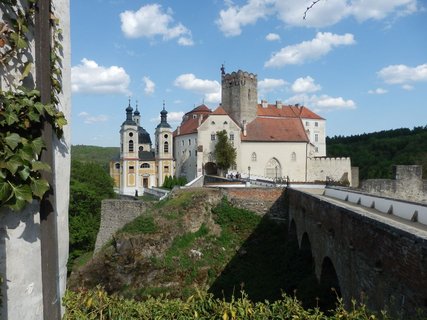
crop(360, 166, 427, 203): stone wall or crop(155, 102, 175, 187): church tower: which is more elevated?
crop(155, 102, 175, 187): church tower

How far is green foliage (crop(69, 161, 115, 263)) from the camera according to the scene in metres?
31.2

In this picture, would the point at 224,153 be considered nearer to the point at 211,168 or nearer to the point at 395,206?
the point at 211,168

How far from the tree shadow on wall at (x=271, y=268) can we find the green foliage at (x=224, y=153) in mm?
20262

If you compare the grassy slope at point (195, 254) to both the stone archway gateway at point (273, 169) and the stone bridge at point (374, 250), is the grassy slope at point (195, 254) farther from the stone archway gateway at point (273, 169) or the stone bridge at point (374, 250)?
the stone archway gateway at point (273, 169)

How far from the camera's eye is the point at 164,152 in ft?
171

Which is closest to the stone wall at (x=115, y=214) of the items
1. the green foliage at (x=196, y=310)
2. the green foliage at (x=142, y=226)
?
the green foliage at (x=142, y=226)

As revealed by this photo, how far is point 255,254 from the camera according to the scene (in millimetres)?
20484

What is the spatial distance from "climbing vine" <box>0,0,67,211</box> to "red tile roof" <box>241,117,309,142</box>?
43.7 meters

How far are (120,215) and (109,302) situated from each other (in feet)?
77.7

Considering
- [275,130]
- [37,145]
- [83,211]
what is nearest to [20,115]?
[37,145]

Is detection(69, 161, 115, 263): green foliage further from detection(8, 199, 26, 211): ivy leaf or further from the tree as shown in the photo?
detection(8, 199, 26, 211): ivy leaf

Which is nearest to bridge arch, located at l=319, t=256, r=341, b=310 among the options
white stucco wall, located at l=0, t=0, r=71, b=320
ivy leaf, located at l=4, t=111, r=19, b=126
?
white stucco wall, located at l=0, t=0, r=71, b=320

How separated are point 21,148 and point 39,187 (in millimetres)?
228

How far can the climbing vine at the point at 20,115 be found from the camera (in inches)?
79.4
